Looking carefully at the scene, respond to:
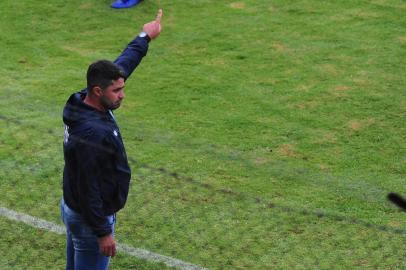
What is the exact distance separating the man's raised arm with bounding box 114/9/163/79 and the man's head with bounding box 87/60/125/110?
75 centimetres

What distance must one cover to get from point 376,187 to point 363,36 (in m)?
4.20

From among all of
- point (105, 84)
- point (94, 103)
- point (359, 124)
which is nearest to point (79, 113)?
point (94, 103)

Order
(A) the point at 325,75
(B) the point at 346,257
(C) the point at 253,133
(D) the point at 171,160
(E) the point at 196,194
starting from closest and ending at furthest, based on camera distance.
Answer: (B) the point at 346,257
(E) the point at 196,194
(D) the point at 171,160
(C) the point at 253,133
(A) the point at 325,75

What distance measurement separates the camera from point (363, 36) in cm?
1255

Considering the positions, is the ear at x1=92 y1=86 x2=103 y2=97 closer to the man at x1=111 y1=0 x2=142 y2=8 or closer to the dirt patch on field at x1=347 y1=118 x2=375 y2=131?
the dirt patch on field at x1=347 y1=118 x2=375 y2=131

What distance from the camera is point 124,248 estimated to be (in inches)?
307

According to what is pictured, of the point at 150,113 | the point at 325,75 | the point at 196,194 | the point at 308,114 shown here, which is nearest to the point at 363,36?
the point at 325,75

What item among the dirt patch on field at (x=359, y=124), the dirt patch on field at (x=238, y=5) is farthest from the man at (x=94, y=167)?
the dirt patch on field at (x=238, y=5)

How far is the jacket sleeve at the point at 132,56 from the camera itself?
6730mm

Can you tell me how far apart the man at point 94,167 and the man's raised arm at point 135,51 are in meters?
0.78

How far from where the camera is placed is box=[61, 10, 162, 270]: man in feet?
18.7

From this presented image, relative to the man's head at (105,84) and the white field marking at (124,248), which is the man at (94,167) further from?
the white field marking at (124,248)

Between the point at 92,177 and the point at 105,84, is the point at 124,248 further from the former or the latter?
the point at 105,84

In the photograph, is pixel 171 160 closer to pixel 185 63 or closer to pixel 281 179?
pixel 281 179
